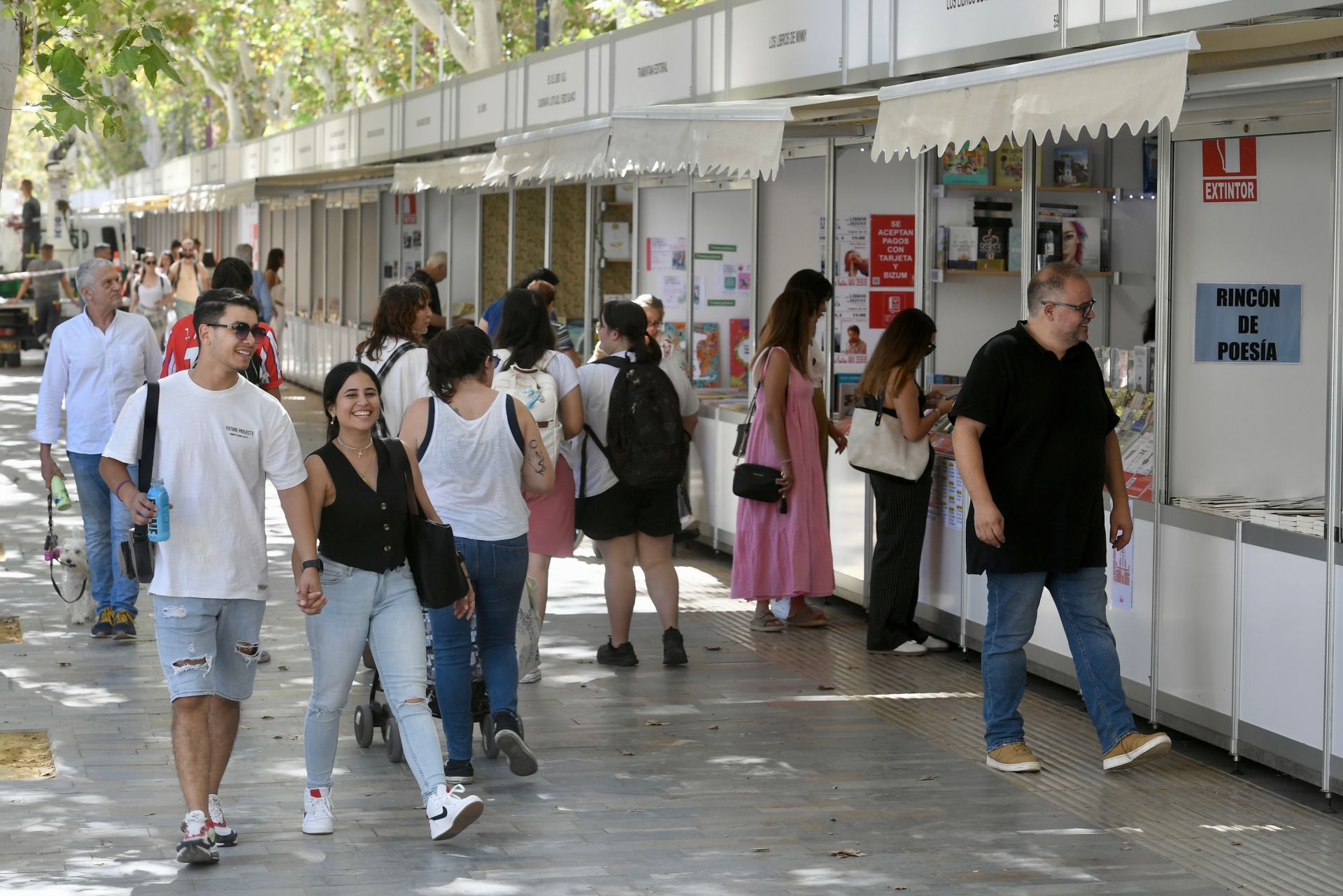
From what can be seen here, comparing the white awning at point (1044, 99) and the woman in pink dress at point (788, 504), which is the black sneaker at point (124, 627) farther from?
the white awning at point (1044, 99)

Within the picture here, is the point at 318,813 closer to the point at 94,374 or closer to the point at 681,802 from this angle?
the point at 681,802

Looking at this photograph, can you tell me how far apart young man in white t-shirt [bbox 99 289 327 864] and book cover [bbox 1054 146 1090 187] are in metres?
4.87

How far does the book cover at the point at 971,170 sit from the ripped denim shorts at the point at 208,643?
4890mm

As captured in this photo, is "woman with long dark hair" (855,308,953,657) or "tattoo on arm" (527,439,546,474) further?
"woman with long dark hair" (855,308,953,657)

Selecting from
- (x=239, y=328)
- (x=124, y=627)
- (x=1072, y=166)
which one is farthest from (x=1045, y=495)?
(x=124, y=627)

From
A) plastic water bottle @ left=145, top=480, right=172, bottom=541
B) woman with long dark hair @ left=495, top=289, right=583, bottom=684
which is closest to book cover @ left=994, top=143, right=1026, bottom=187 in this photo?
woman with long dark hair @ left=495, top=289, right=583, bottom=684

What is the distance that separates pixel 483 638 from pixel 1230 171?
3413mm

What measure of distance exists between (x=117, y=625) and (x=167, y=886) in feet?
12.6

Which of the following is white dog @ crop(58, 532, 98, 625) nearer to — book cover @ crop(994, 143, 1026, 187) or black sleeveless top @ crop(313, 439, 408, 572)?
black sleeveless top @ crop(313, 439, 408, 572)

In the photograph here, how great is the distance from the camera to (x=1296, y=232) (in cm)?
713

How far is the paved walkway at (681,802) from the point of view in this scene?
545 centimetres

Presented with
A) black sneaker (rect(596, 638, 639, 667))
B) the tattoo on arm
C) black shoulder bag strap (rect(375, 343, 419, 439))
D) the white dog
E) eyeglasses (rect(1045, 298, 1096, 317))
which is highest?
eyeglasses (rect(1045, 298, 1096, 317))

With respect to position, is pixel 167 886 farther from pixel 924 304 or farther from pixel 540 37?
pixel 540 37

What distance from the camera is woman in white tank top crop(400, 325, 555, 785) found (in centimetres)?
623
